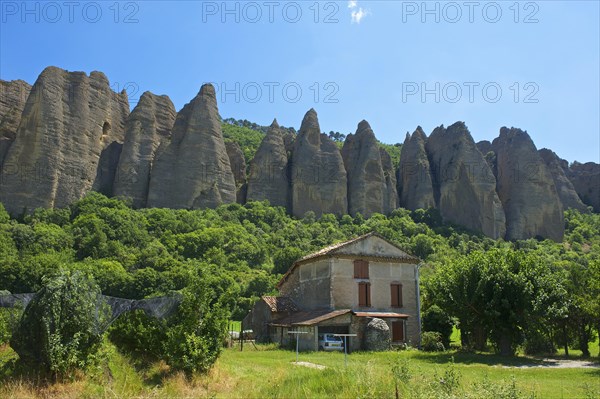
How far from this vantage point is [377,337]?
1173 inches

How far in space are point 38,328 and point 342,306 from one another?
22.5 m

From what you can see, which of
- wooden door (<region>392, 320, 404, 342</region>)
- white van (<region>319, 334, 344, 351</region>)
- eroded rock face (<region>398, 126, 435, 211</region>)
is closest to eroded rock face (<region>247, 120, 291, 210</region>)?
eroded rock face (<region>398, 126, 435, 211</region>)

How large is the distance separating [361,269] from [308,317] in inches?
209

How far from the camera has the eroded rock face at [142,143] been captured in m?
79.6

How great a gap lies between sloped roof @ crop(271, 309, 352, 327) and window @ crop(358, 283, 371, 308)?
104 inches

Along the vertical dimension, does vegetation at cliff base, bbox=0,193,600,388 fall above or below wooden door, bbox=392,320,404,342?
above

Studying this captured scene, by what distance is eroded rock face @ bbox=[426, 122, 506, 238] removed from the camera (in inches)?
3361

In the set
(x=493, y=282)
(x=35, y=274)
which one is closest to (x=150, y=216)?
(x=35, y=274)

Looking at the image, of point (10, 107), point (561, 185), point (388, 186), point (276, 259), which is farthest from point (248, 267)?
point (561, 185)

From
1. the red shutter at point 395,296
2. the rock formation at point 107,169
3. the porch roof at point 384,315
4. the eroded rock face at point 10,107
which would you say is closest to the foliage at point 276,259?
the red shutter at point 395,296

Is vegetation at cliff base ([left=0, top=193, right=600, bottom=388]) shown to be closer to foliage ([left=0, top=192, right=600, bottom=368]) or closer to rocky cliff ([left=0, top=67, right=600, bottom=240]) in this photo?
foliage ([left=0, top=192, right=600, bottom=368])

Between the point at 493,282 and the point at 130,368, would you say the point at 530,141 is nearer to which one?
the point at 493,282

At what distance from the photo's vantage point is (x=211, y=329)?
52.5ft

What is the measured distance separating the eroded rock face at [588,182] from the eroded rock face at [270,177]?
70303mm
